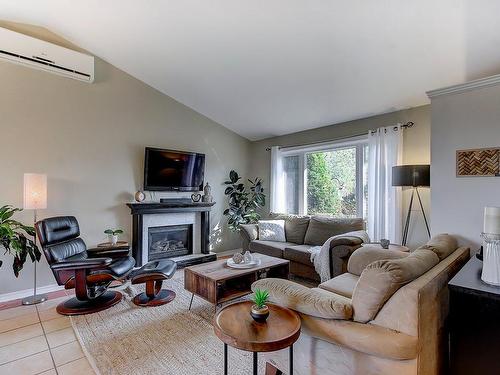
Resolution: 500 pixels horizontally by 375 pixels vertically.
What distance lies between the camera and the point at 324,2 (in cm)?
230

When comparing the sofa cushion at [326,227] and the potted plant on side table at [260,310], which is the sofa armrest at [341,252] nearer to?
the sofa cushion at [326,227]

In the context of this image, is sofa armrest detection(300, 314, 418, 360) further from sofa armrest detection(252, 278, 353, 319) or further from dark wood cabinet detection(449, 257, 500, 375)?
dark wood cabinet detection(449, 257, 500, 375)

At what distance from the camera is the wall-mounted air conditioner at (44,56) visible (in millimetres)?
3131

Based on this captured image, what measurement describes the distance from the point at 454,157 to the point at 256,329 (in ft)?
7.20

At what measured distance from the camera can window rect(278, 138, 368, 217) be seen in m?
4.23

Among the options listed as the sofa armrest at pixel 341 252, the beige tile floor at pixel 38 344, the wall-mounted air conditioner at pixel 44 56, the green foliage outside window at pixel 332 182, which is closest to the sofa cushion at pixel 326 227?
the green foliage outside window at pixel 332 182

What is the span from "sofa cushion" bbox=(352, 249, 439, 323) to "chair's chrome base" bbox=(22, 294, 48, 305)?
137 inches

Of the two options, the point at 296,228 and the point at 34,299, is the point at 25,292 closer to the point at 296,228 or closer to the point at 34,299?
the point at 34,299

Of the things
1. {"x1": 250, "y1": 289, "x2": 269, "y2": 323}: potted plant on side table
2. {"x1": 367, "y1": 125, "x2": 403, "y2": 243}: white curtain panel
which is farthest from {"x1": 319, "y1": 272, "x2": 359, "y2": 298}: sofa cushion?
{"x1": 367, "y1": 125, "x2": 403, "y2": 243}: white curtain panel

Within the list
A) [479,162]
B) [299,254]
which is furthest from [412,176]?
[299,254]

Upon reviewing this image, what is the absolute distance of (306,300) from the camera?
156 centimetres

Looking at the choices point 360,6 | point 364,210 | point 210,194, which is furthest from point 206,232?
point 360,6

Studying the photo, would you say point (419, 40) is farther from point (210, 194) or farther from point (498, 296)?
point (210, 194)

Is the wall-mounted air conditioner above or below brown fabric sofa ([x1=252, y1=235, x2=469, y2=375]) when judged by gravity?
above
